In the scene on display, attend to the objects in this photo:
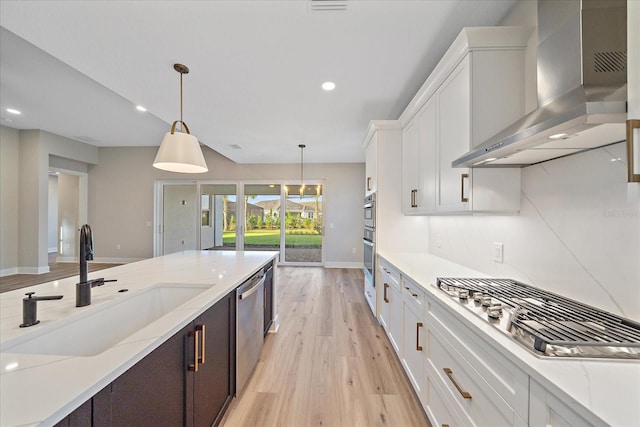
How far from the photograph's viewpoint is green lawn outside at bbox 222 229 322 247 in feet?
22.0

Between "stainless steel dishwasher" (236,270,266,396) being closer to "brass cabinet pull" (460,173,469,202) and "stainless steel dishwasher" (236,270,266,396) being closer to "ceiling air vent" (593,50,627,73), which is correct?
"brass cabinet pull" (460,173,469,202)

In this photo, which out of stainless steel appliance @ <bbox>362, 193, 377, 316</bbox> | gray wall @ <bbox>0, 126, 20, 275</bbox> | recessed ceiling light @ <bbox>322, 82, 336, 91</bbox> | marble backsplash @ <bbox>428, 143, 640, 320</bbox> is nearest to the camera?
marble backsplash @ <bbox>428, 143, 640, 320</bbox>

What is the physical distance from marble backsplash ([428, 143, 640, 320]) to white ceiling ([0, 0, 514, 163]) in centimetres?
128

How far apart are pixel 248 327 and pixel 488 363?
5.12 feet

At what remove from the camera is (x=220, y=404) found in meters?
1.54

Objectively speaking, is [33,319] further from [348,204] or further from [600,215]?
[348,204]

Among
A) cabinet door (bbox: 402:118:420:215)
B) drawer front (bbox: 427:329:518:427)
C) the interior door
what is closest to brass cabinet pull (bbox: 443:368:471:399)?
drawer front (bbox: 427:329:518:427)

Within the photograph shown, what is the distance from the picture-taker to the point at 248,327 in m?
A: 1.96

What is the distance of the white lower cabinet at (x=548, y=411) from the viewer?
66 cm

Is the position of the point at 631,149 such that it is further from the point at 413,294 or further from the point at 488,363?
the point at 413,294

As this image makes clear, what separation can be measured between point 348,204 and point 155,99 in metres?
4.49

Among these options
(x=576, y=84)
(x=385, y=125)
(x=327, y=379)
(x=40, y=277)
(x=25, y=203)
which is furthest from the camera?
(x=25, y=203)

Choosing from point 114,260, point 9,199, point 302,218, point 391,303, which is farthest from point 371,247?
point 9,199

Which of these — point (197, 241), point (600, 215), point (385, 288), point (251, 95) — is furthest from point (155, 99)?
point (197, 241)
